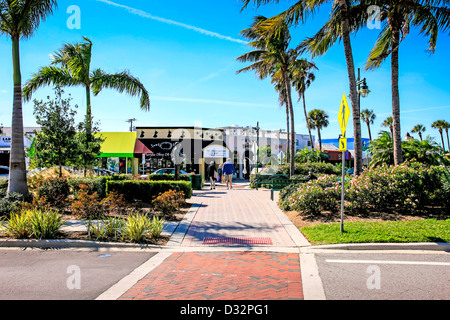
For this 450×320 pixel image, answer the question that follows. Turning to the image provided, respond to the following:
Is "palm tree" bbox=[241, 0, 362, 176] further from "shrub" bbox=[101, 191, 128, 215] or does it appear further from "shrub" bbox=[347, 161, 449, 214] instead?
"shrub" bbox=[101, 191, 128, 215]

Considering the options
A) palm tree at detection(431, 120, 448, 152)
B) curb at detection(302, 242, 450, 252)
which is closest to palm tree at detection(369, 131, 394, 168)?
curb at detection(302, 242, 450, 252)

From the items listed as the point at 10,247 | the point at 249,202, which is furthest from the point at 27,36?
the point at 249,202

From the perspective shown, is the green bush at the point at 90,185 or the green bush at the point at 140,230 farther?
the green bush at the point at 90,185

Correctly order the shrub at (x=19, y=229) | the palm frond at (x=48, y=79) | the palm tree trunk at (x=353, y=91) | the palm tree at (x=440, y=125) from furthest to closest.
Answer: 1. the palm tree at (x=440, y=125)
2. the palm frond at (x=48, y=79)
3. the palm tree trunk at (x=353, y=91)
4. the shrub at (x=19, y=229)

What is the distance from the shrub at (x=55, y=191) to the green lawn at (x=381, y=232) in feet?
25.4

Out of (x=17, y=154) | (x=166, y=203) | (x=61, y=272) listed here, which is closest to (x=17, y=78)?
(x=17, y=154)

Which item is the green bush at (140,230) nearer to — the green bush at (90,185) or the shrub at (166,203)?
the shrub at (166,203)

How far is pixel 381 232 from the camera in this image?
24.4 feet

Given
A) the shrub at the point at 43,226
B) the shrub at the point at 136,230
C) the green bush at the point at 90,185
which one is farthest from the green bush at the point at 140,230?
the green bush at the point at 90,185

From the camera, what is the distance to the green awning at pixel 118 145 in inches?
1018

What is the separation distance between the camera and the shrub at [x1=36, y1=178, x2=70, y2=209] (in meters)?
10.6

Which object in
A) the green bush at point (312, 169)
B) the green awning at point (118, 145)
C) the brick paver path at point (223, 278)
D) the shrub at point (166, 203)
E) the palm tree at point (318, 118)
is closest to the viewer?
the brick paver path at point (223, 278)
